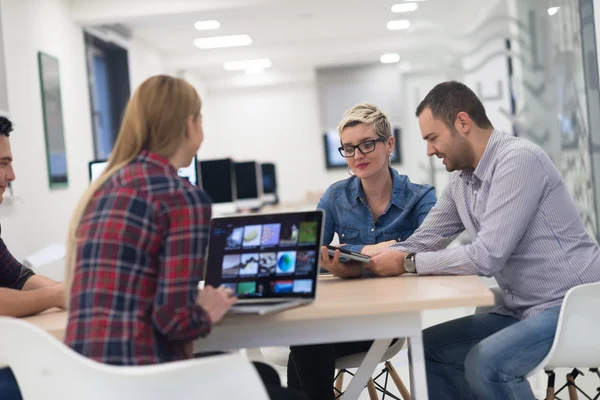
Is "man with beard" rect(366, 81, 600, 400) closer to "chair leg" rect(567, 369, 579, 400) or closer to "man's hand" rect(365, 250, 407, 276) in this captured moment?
"man's hand" rect(365, 250, 407, 276)

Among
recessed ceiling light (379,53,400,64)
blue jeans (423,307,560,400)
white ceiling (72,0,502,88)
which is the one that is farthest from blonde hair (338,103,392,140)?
recessed ceiling light (379,53,400,64)

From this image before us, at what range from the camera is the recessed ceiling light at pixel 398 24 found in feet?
32.0

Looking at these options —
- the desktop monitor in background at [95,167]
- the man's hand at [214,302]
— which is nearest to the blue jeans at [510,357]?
the man's hand at [214,302]

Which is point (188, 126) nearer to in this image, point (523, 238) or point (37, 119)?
point (523, 238)

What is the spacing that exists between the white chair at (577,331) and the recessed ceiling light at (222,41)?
332 inches

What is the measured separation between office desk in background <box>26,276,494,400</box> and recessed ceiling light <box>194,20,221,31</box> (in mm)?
7348

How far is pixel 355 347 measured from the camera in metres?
2.45

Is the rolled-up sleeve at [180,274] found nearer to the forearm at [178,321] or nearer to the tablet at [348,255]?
the forearm at [178,321]

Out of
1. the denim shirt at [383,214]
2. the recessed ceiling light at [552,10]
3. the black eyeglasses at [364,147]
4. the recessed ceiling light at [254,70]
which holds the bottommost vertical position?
the denim shirt at [383,214]

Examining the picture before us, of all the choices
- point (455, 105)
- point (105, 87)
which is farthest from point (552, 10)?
point (105, 87)

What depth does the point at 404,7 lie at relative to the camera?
29.2ft

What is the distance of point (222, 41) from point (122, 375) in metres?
9.31

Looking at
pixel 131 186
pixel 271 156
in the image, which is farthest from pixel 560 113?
pixel 271 156

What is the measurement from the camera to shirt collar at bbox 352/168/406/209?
261cm
